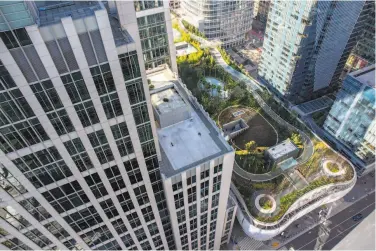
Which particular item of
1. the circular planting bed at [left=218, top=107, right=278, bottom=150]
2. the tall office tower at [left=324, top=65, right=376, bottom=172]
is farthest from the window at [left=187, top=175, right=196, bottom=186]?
the tall office tower at [left=324, top=65, right=376, bottom=172]

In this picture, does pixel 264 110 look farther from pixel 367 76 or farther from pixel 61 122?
pixel 61 122

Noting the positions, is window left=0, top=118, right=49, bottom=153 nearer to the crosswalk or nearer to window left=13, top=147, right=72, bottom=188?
window left=13, top=147, right=72, bottom=188

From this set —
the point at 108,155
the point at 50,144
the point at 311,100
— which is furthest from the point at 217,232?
the point at 311,100

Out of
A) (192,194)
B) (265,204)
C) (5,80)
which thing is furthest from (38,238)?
(265,204)

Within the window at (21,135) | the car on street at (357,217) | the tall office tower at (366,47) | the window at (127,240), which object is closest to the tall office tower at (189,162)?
the window at (127,240)

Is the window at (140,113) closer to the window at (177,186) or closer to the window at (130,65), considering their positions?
the window at (130,65)

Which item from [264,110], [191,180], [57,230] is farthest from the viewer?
[264,110]
